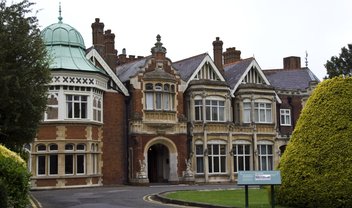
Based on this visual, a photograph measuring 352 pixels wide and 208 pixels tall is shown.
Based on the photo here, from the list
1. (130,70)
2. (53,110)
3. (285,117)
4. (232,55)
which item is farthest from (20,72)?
(232,55)

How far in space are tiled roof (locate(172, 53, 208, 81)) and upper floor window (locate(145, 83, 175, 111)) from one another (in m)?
2.36

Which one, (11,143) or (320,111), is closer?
(320,111)

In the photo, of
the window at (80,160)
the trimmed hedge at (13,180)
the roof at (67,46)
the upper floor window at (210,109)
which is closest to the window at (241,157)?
the upper floor window at (210,109)

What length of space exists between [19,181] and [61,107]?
2202 cm

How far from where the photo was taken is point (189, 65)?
45.2 metres

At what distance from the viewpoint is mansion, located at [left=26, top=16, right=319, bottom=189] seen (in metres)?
37.2

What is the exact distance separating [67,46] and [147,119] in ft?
25.7

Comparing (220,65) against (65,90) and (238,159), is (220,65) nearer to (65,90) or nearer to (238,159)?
(238,159)

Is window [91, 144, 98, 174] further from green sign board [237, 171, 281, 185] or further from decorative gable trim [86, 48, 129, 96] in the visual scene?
green sign board [237, 171, 281, 185]

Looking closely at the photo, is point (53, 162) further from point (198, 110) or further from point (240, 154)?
point (240, 154)

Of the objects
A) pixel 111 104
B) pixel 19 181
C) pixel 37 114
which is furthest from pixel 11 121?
pixel 111 104

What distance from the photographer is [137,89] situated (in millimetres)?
40812

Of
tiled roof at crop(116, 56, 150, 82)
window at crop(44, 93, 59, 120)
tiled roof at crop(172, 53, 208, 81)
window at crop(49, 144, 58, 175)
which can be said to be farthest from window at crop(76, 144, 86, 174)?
tiled roof at crop(172, 53, 208, 81)

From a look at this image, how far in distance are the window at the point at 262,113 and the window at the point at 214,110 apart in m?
3.19
